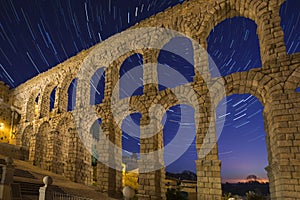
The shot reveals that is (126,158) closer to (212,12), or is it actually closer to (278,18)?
(212,12)

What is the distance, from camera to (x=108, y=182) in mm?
13852

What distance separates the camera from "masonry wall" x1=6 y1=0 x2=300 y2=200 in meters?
9.46

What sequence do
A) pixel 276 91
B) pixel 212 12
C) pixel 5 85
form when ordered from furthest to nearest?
pixel 5 85 < pixel 212 12 < pixel 276 91

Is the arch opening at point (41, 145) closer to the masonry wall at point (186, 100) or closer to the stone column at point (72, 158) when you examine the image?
the masonry wall at point (186, 100)

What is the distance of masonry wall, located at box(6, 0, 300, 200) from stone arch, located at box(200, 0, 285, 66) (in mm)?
39

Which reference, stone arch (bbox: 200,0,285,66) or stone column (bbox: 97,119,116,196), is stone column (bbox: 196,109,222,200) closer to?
stone arch (bbox: 200,0,285,66)

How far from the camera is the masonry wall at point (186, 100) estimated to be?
946 centimetres

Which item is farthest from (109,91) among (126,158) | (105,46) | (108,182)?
(126,158)

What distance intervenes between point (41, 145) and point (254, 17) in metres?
18.0

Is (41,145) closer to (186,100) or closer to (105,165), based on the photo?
(105,165)

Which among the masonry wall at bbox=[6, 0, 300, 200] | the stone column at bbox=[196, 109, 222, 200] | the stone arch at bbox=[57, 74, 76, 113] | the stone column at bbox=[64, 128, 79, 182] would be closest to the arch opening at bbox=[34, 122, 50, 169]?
the masonry wall at bbox=[6, 0, 300, 200]

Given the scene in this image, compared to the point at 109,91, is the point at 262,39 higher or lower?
higher

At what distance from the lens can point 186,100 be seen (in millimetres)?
12531

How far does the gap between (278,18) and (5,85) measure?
84.8 feet
